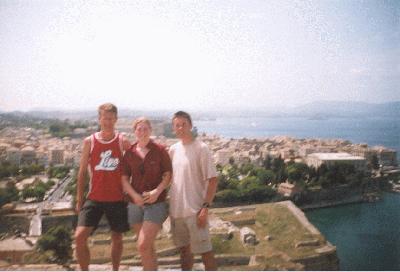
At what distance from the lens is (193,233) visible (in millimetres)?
2178

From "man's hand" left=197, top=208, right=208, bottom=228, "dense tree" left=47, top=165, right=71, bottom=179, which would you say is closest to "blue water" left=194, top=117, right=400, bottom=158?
"man's hand" left=197, top=208, right=208, bottom=228

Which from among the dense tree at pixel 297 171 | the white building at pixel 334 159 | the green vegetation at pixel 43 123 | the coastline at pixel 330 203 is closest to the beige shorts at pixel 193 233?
the green vegetation at pixel 43 123

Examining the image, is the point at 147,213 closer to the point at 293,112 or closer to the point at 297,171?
the point at 293,112

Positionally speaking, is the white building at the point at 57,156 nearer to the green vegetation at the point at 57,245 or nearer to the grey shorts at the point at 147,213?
the green vegetation at the point at 57,245

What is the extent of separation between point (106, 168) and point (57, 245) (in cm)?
256

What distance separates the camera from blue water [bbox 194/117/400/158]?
397cm

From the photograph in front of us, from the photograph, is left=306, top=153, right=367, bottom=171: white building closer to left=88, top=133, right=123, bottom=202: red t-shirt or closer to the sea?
the sea

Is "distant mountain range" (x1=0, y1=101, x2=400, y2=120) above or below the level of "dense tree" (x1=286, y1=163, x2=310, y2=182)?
above

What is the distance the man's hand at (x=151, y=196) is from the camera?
2.10 metres

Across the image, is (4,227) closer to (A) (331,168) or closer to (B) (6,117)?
(B) (6,117)

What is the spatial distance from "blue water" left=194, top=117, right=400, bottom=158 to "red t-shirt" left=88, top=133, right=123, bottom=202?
5.05ft

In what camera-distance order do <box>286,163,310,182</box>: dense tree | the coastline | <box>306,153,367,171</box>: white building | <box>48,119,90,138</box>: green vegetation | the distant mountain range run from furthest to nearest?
the coastline, <box>286,163,310,182</box>: dense tree, <box>306,153,367,171</box>: white building, <box>48,119,90,138</box>: green vegetation, the distant mountain range

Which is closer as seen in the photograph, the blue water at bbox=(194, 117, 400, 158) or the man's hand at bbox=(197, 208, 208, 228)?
the man's hand at bbox=(197, 208, 208, 228)

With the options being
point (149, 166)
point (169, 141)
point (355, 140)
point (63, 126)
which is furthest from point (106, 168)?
point (355, 140)
